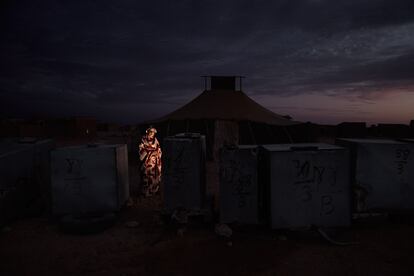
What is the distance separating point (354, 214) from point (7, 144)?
7.74 meters

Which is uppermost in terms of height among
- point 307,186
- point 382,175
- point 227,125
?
point 227,125

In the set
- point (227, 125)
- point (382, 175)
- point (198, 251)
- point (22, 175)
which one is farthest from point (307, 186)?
point (227, 125)

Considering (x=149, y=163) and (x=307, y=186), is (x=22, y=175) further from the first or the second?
(x=307, y=186)

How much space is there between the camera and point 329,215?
5449mm

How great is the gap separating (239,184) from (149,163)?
346cm

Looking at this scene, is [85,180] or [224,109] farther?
[224,109]

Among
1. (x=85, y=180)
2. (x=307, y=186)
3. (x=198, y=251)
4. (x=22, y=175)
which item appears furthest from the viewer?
(x=22, y=175)

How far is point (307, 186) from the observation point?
5.36m

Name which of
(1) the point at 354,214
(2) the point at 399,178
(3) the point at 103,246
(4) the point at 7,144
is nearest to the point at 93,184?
(3) the point at 103,246

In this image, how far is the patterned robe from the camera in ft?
26.9

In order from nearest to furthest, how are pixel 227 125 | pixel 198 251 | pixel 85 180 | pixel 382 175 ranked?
pixel 198 251
pixel 382 175
pixel 85 180
pixel 227 125

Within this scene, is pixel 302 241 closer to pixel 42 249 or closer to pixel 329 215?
pixel 329 215

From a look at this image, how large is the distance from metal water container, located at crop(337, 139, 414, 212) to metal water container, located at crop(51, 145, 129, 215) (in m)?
4.71

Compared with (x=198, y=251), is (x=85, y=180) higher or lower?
higher
